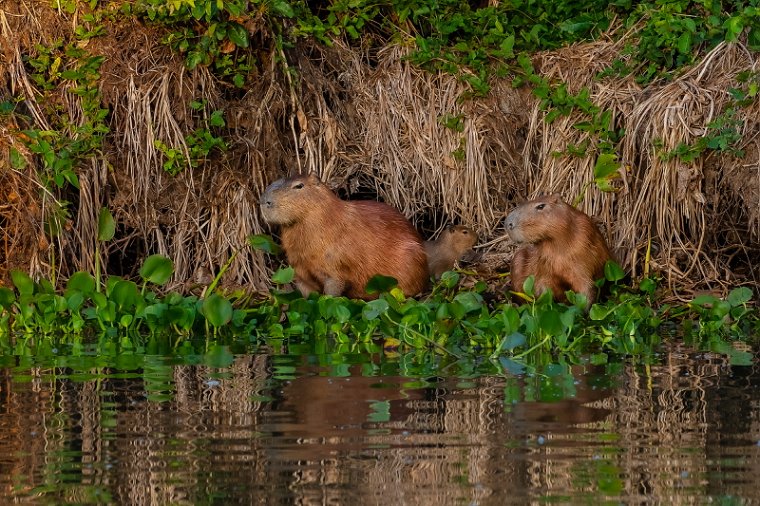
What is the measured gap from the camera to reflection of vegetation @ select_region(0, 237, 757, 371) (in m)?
6.43

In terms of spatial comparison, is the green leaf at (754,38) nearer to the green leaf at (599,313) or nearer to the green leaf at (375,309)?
the green leaf at (599,313)

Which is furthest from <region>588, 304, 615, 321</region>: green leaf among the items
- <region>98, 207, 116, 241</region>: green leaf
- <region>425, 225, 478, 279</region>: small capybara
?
<region>98, 207, 116, 241</region>: green leaf

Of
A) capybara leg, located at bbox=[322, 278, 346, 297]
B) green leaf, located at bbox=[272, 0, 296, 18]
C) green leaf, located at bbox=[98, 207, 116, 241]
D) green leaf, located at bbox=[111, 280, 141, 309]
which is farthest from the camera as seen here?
green leaf, located at bbox=[272, 0, 296, 18]

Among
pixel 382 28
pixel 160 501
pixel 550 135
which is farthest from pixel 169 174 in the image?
pixel 160 501

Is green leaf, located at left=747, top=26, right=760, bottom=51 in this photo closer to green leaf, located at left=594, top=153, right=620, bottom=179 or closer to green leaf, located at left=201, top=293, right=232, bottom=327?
green leaf, located at left=594, top=153, right=620, bottom=179

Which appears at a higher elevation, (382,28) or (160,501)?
(382,28)

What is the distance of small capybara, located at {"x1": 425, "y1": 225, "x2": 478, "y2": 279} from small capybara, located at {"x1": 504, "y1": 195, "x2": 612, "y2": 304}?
555 millimetres

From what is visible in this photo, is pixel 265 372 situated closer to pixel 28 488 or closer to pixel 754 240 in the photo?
pixel 28 488

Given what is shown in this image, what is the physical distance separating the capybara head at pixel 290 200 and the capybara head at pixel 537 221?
1084 mm

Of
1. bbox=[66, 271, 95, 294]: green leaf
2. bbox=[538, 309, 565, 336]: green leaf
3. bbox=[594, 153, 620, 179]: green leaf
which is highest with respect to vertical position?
bbox=[594, 153, 620, 179]: green leaf

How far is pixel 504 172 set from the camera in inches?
344

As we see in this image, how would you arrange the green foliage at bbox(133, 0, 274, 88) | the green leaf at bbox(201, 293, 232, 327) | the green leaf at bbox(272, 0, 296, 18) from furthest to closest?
1. the green leaf at bbox(272, 0, 296, 18)
2. the green foliage at bbox(133, 0, 274, 88)
3. the green leaf at bbox(201, 293, 232, 327)

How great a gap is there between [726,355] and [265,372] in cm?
200

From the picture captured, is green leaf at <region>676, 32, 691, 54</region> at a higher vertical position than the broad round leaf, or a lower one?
higher
